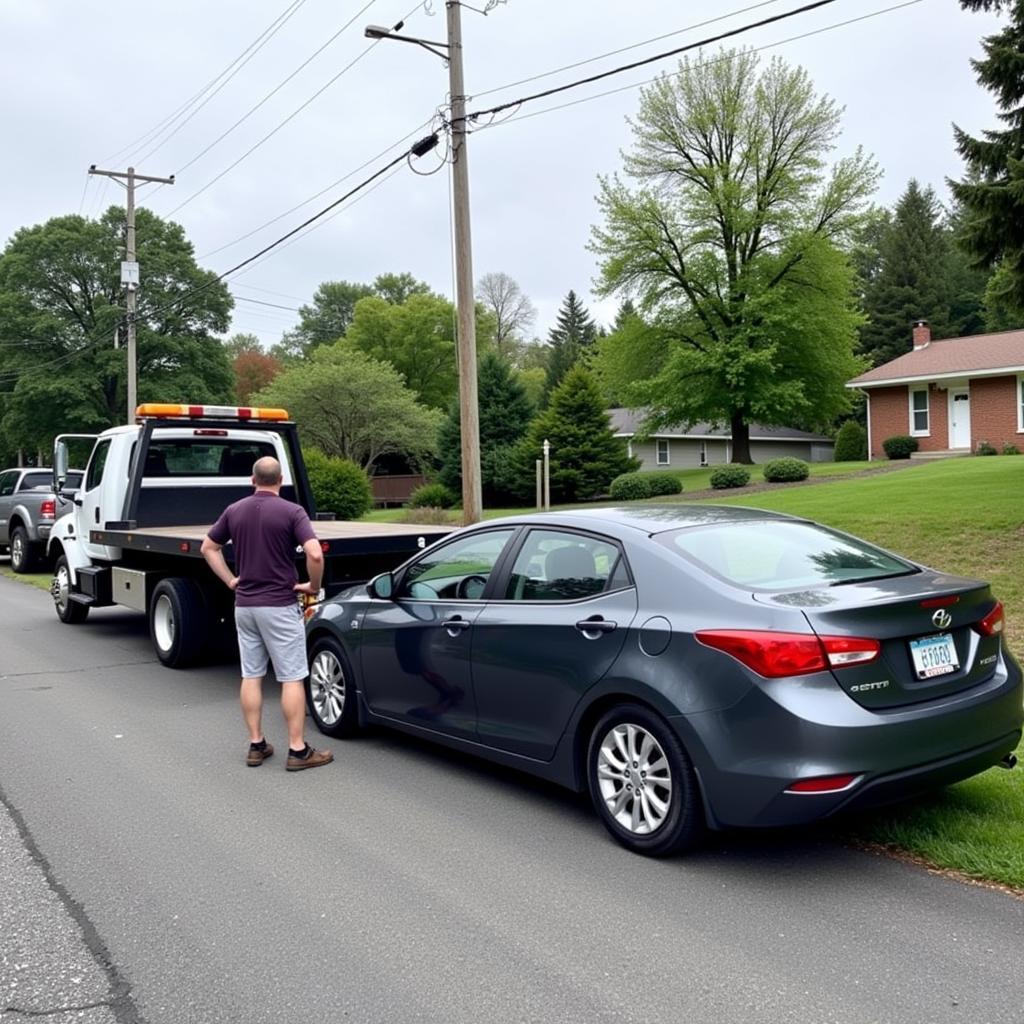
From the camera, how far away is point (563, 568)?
4.88 meters

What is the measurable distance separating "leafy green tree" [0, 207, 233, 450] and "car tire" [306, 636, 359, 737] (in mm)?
43776

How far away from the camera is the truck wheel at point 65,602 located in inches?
459

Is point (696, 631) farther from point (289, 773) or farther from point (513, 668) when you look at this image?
point (289, 773)

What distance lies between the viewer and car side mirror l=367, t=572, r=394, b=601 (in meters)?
5.94

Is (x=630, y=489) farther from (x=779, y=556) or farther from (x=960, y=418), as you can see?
(x=779, y=556)

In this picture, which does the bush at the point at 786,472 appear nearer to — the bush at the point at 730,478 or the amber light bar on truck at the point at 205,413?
the bush at the point at 730,478

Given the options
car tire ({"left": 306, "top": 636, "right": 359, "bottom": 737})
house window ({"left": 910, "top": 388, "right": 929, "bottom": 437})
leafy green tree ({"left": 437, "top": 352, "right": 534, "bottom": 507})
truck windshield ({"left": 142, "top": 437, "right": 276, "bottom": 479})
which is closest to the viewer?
car tire ({"left": 306, "top": 636, "right": 359, "bottom": 737})

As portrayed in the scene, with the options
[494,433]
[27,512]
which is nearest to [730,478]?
[494,433]

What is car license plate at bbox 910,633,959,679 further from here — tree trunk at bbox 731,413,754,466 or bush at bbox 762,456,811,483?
tree trunk at bbox 731,413,754,466

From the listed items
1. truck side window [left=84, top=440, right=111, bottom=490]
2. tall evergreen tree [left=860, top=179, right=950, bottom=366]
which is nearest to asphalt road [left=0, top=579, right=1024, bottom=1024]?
truck side window [left=84, top=440, right=111, bottom=490]

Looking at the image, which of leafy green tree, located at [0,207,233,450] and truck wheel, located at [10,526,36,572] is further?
leafy green tree, located at [0,207,233,450]

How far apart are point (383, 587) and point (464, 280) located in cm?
811

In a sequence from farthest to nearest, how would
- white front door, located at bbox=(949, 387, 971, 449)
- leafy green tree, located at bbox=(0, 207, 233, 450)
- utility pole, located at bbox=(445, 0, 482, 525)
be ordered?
leafy green tree, located at bbox=(0, 207, 233, 450), white front door, located at bbox=(949, 387, 971, 449), utility pole, located at bbox=(445, 0, 482, 525)

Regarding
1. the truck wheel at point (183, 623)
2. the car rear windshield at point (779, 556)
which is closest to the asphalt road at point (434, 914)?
the car rear windshield at point (779, 556)
